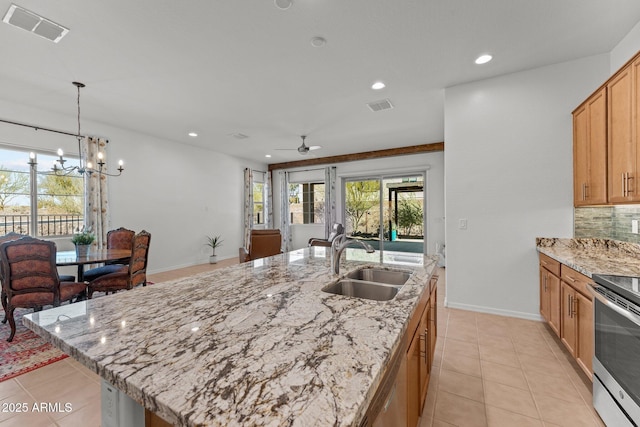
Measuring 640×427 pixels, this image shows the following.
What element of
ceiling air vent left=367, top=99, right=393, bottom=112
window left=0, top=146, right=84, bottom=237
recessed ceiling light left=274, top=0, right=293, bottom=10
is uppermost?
ceiling air vent left=367, top=99, right=393, bottom=112

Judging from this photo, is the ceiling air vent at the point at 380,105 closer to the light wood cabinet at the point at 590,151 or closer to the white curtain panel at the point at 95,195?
the light wood cabinet at the point at 590,151

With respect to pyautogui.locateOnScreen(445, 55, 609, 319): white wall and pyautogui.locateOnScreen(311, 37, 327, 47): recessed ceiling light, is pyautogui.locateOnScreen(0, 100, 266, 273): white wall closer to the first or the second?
pyautogui.locateOnScreen(311, 37, 327, 47): recessed ceiling light

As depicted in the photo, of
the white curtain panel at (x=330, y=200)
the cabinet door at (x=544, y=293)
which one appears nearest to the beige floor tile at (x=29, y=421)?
the cabinet door at (x=544, y=293)

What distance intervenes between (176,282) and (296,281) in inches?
28.5

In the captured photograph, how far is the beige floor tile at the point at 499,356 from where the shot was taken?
224cm

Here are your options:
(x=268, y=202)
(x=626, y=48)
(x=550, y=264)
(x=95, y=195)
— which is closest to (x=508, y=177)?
(x=550, y=264)

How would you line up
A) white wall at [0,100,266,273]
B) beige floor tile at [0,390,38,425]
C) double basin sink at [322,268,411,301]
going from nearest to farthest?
double basin sink at [322,268,411,301] < beige floor tile at [0,390,38,425] < white wall at [0,100,266,273]

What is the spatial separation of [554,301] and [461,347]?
962 millimetres

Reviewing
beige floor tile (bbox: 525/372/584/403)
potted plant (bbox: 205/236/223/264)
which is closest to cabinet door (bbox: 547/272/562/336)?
beige floor tile (bbox: 525/372/584/403)

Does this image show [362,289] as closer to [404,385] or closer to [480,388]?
[404,385]

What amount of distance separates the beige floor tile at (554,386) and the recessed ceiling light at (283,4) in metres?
3.35

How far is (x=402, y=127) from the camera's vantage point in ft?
16.7

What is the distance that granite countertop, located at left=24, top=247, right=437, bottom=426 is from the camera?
0.59m

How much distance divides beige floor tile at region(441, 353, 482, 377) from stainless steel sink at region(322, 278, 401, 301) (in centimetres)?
111
